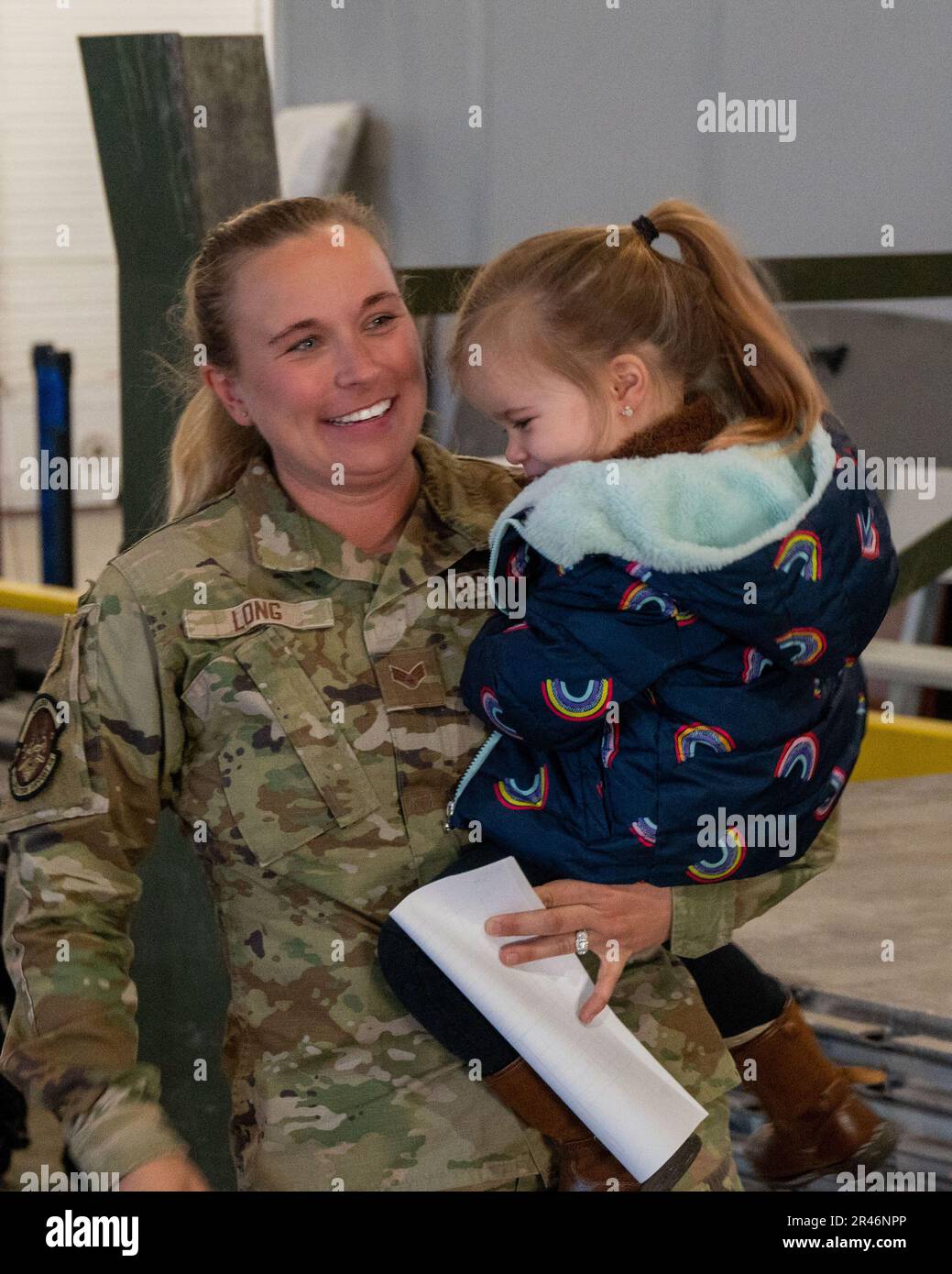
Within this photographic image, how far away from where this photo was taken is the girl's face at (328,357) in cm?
169

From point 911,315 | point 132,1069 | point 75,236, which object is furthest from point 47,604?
point 75,236

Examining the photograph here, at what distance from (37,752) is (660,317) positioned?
0.76 meters

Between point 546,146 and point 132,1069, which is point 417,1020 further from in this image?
point 546,146

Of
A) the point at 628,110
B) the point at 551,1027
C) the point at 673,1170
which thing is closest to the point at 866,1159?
the point at 673,1170

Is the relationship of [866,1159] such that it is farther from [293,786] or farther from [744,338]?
[744,338]

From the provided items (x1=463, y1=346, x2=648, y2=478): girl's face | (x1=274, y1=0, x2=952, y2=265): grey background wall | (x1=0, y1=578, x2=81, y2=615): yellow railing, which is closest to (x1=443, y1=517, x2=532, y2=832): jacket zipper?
(x1=463, y1=346, x2=648, y2=478): girl's face

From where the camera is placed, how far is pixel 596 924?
1.62 metres

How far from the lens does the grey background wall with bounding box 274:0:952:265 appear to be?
19.7 feet

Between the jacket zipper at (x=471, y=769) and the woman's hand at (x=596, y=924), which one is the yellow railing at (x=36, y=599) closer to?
the jacket zipper at (x=471, y=769)

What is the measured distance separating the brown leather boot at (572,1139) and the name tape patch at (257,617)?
0.49 m

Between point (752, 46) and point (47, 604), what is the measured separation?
3578mm

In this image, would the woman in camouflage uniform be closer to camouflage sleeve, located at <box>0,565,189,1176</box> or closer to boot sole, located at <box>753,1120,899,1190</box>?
camouflage sleeve, located at <box>0,565,189,1176</box>

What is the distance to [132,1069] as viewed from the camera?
5.12 ft

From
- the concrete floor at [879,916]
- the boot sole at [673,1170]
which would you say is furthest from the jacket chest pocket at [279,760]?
the concrete floor at [879,916]
